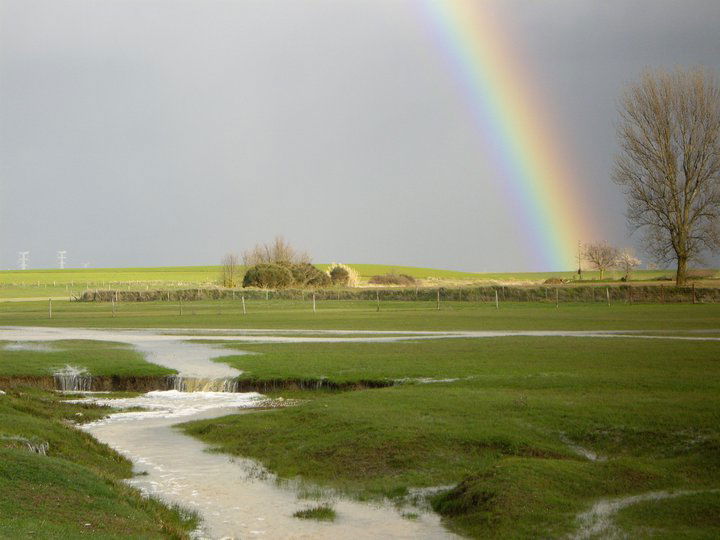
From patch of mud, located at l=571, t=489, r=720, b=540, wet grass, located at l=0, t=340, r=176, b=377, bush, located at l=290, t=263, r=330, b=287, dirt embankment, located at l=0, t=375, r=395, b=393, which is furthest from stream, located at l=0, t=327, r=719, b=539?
bush, located at l=290, t=263, r=330, b=287

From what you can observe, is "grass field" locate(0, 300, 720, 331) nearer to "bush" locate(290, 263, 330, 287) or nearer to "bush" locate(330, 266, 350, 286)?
"bush" locate(290, 263, 330, 287)

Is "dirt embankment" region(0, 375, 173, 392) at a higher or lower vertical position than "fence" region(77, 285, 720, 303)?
lower

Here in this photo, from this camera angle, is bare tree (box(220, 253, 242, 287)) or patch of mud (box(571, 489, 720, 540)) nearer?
patch of mud (box(571, 489, 720, 540))

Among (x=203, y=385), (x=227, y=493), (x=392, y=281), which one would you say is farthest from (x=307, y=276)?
(x=227, y=493)

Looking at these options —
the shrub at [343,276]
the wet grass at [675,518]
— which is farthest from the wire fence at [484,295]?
the wet grass at [675,518]

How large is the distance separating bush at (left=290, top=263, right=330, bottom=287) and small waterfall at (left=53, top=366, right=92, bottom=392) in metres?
94.5

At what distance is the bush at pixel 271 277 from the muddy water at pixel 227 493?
10117cm

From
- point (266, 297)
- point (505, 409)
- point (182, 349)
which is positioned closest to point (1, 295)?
point (266, 297)

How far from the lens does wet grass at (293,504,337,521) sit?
16359 millimetres

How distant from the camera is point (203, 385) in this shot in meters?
33.3

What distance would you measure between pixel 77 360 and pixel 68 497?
25.1 meters

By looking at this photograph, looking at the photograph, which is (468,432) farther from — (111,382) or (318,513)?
→ (111,382)

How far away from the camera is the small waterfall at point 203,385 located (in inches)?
1300

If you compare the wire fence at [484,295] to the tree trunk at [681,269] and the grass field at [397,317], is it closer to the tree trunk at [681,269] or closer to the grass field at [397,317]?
the tree trunk at [681,269]
